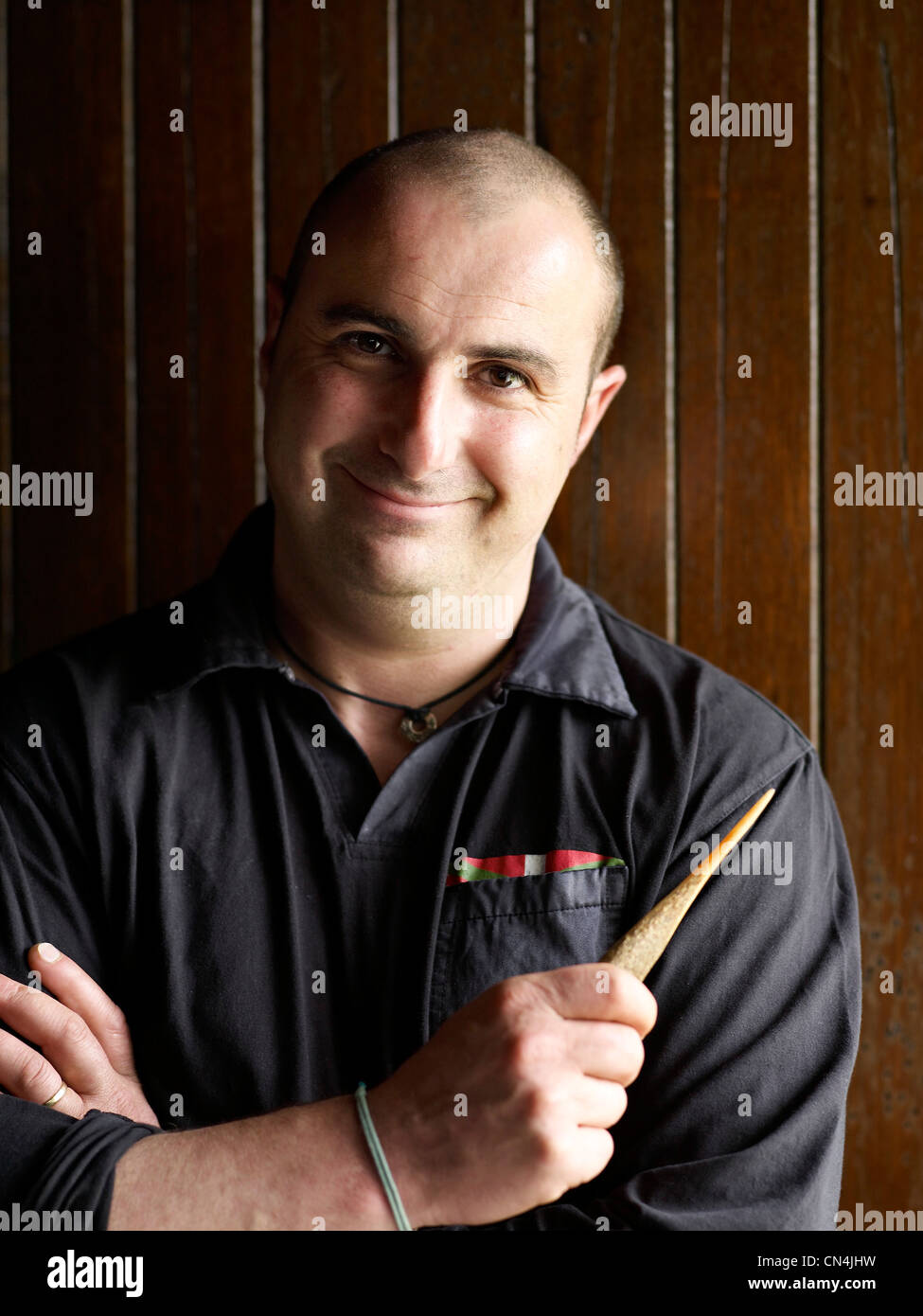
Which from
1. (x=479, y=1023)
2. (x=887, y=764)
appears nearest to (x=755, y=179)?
(x=887, y=764)

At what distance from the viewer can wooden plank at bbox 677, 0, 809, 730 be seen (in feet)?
5.43

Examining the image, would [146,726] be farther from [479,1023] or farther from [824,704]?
[824,704]

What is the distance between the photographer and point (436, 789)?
4.34 ft

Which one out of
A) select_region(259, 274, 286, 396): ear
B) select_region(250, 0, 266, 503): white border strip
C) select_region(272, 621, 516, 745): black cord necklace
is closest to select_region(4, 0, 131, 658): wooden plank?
select_region(250, 0, 266, 503): white border strip

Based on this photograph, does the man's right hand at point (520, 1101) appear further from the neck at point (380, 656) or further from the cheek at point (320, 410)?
the cheek at point (320, 410)

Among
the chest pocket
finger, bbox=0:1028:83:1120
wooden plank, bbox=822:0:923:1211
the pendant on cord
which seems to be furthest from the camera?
wooden plank, bbox=822:0:923:1211

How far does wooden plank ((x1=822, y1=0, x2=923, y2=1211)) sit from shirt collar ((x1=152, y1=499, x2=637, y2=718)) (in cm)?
46

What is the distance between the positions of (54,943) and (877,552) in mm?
1243

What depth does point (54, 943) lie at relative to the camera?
1.24 metres

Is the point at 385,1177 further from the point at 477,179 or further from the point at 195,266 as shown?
the point at 195,266

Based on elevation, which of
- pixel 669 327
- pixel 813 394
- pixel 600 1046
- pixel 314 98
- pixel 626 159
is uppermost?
pixel 314 98

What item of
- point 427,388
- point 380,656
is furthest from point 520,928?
point 427,388

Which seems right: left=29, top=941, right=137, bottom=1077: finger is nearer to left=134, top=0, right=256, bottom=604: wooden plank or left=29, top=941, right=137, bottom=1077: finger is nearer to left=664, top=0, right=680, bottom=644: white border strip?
left=134, top=0, right=256, bottom=604: wooden plank

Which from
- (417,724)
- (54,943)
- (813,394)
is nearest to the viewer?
(54,943)
